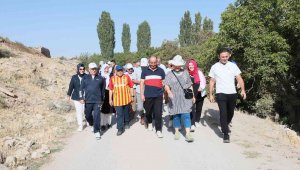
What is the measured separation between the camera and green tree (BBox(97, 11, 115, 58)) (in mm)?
70750

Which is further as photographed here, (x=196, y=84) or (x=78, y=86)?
(x=78, y=86)

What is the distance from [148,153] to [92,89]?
265 cm

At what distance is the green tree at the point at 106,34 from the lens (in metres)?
70.8

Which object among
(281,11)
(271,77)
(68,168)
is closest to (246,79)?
(271,77)

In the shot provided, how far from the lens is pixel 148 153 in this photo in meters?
7.67

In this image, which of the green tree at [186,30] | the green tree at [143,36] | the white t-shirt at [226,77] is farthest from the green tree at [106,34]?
the white t-shirt at [226,77]

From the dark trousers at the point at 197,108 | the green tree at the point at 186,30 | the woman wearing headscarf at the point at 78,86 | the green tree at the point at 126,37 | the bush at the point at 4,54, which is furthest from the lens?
the green tree at the point at 126,37

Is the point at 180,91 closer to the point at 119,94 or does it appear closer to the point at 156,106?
the point at 156,106

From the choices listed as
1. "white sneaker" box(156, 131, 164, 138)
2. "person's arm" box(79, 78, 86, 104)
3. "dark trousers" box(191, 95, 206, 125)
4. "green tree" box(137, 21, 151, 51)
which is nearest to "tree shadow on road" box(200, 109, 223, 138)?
"dark trousers" box(191, 95, 206, 125)

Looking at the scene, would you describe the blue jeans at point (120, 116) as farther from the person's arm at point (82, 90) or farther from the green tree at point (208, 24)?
the green tree at point (208, 24)

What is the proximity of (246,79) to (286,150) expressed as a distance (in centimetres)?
1643

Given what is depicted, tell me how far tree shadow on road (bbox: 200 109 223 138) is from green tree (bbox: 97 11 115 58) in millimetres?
58141

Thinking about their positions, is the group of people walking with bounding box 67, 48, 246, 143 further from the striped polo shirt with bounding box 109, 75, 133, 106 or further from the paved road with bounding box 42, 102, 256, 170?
the paved road with bounding box 42, 102, 256, 170

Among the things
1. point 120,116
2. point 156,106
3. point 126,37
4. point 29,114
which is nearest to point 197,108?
point 156,106
